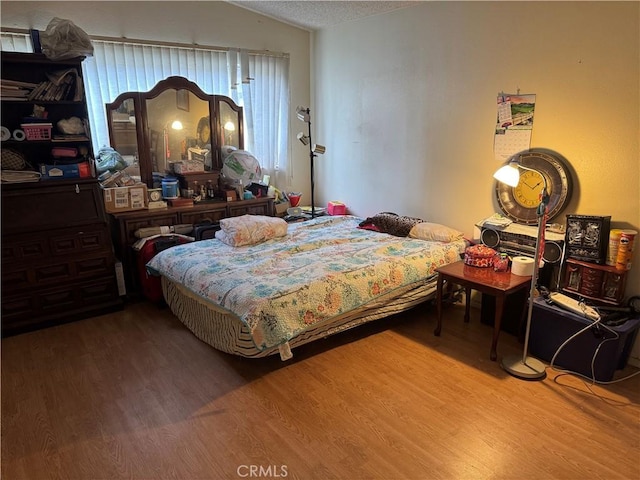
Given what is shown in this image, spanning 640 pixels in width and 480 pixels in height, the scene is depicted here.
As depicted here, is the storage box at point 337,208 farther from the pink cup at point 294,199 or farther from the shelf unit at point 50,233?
the shelf unit at point 50,233

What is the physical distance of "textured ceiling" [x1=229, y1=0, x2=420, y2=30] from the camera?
369 cm

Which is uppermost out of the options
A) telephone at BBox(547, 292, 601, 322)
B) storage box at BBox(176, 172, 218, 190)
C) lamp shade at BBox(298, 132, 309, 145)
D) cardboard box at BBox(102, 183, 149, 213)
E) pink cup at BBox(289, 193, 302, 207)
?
lamp shade at BBox(298, 132, 309, 145)

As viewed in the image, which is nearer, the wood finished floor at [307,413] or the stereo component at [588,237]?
the wood finished floor at [307,413]

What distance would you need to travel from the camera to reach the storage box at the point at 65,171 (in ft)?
9.96

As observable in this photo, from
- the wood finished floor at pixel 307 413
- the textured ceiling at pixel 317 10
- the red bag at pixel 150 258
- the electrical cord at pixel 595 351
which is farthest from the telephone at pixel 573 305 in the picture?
the red bag at pixel 150 258

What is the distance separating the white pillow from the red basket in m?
2.82

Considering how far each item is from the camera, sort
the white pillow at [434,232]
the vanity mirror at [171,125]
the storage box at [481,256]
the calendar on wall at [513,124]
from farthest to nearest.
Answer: the vanity mirror at [171,125] < the white pillow at [434,232] < the calendar on wall at [513,124] < the storage box at [481,256]

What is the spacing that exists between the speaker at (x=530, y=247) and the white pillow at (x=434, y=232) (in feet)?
1.00

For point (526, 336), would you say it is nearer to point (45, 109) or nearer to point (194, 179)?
point (194, 179)

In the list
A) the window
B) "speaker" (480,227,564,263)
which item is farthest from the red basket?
"speaker" (480,227,564,263)

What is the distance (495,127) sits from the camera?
10.3ft

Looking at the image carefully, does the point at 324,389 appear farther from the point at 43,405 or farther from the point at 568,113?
the point at 568,113

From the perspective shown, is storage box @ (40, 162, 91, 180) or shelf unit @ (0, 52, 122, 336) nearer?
shelf unit @ (0, 52, 122, 336)

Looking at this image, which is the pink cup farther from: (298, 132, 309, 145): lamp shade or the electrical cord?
the electrical cord
